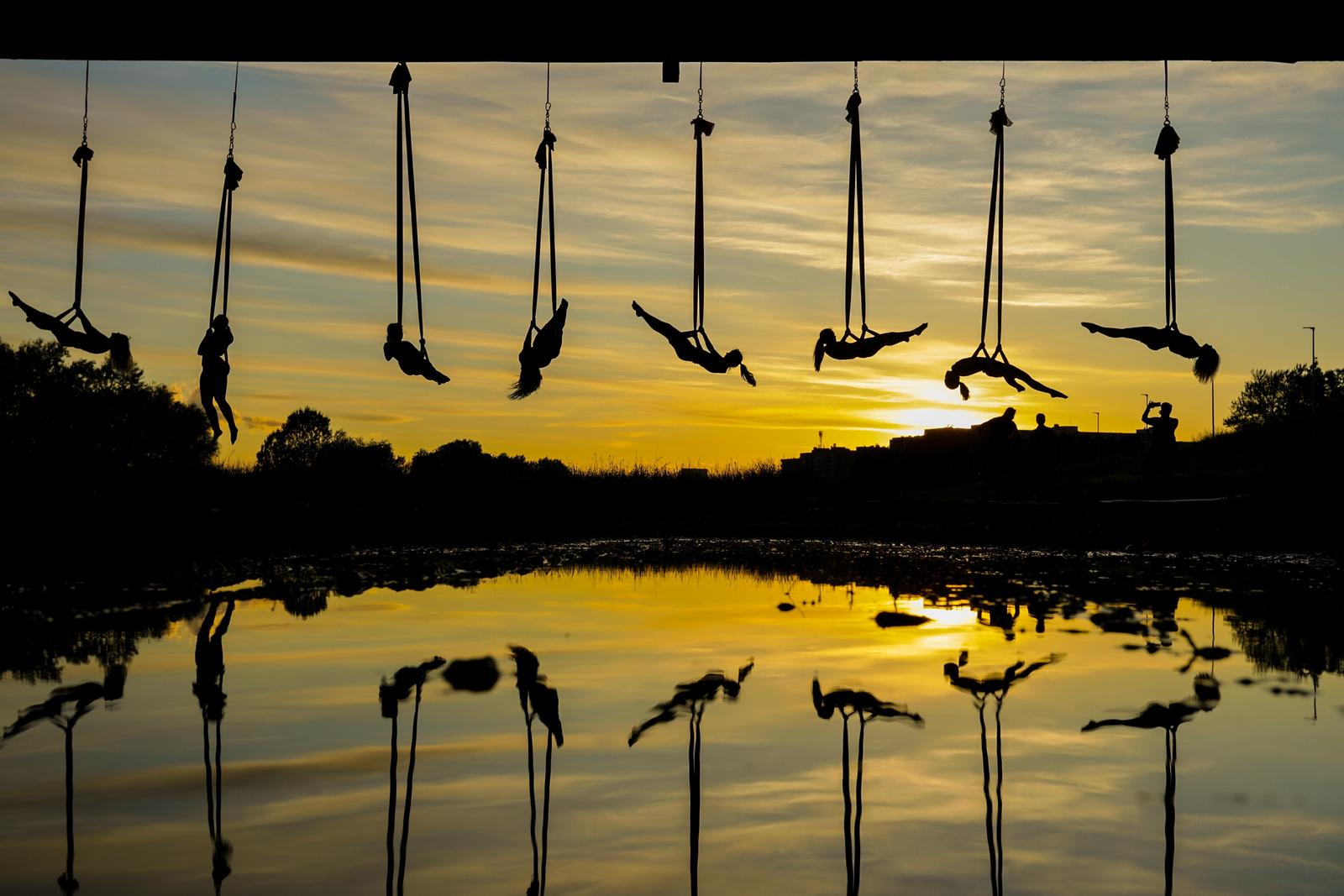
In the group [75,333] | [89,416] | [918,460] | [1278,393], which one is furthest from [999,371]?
[1278,393]

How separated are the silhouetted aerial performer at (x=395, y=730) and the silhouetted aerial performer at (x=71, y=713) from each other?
123 centimetres

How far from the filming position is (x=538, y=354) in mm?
7859

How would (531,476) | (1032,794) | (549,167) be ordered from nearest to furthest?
(1032,794)
(549,167)
(531,476)

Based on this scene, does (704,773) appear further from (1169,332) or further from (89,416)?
(89,416)

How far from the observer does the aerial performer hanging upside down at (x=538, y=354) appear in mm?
7867

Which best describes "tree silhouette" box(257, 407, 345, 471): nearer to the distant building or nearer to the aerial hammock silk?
the distant building

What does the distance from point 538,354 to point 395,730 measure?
2.40 metres

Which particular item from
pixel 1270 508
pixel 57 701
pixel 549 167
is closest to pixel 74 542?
pixel 57 701

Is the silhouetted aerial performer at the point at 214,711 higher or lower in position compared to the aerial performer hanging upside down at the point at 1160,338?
lower

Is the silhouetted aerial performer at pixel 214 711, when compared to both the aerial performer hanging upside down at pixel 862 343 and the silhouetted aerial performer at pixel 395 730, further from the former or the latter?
the aerial performer hanging upside down at pixel 862 343

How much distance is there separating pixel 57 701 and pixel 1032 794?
247 inches

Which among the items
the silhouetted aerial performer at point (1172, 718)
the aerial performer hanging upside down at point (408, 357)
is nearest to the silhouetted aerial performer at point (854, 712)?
the silhouetted aerial performer at point (1172, 718)

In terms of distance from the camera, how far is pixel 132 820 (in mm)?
5688
